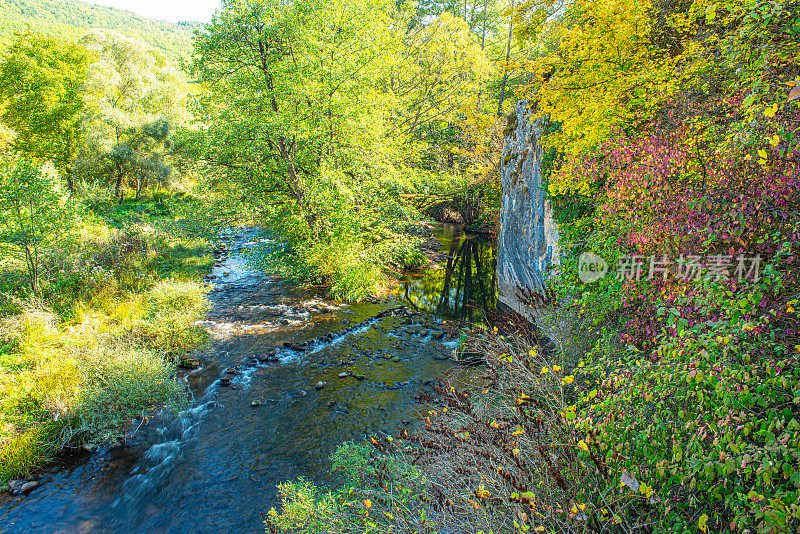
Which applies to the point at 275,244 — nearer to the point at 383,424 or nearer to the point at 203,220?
the point at 203,220

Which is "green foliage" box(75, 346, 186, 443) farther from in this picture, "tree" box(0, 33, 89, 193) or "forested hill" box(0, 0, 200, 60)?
"forested hill" box(0, 0, 200, 60)

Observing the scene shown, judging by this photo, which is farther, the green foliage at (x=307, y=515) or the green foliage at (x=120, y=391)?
the green foliage at (x=120, y=391)

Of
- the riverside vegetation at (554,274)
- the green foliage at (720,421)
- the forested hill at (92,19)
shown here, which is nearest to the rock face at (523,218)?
the riverside vegetation at (554,274)

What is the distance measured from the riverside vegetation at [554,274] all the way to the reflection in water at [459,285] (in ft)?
4.87

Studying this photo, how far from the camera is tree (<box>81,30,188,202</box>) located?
27.6 m

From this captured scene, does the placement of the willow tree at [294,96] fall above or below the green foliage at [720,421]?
above

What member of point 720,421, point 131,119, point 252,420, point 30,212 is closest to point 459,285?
point 252,420

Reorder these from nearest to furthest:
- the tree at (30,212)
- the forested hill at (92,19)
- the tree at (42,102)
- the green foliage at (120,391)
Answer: the green foliage at (120,391) → the tree at (30,212) → the tree at (42,102) → the forested hill at (92,19)

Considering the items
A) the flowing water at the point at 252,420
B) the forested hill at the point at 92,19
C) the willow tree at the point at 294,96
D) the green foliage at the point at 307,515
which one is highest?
the forested hill at the point at 92,19

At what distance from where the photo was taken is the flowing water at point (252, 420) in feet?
19.3

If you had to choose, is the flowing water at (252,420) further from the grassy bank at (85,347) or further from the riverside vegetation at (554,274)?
the riverside vegetation at (554,274)

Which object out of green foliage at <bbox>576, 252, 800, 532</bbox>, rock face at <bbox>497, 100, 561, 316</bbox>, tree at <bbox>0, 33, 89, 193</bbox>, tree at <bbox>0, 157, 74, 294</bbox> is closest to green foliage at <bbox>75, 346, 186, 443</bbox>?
tree at <bbox>0, 157, 74, 294</bbox>

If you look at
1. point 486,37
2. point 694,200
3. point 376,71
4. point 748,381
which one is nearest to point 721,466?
point 748,381

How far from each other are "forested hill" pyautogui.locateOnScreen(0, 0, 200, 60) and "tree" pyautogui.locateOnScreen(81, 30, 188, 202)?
10156 centimetres
